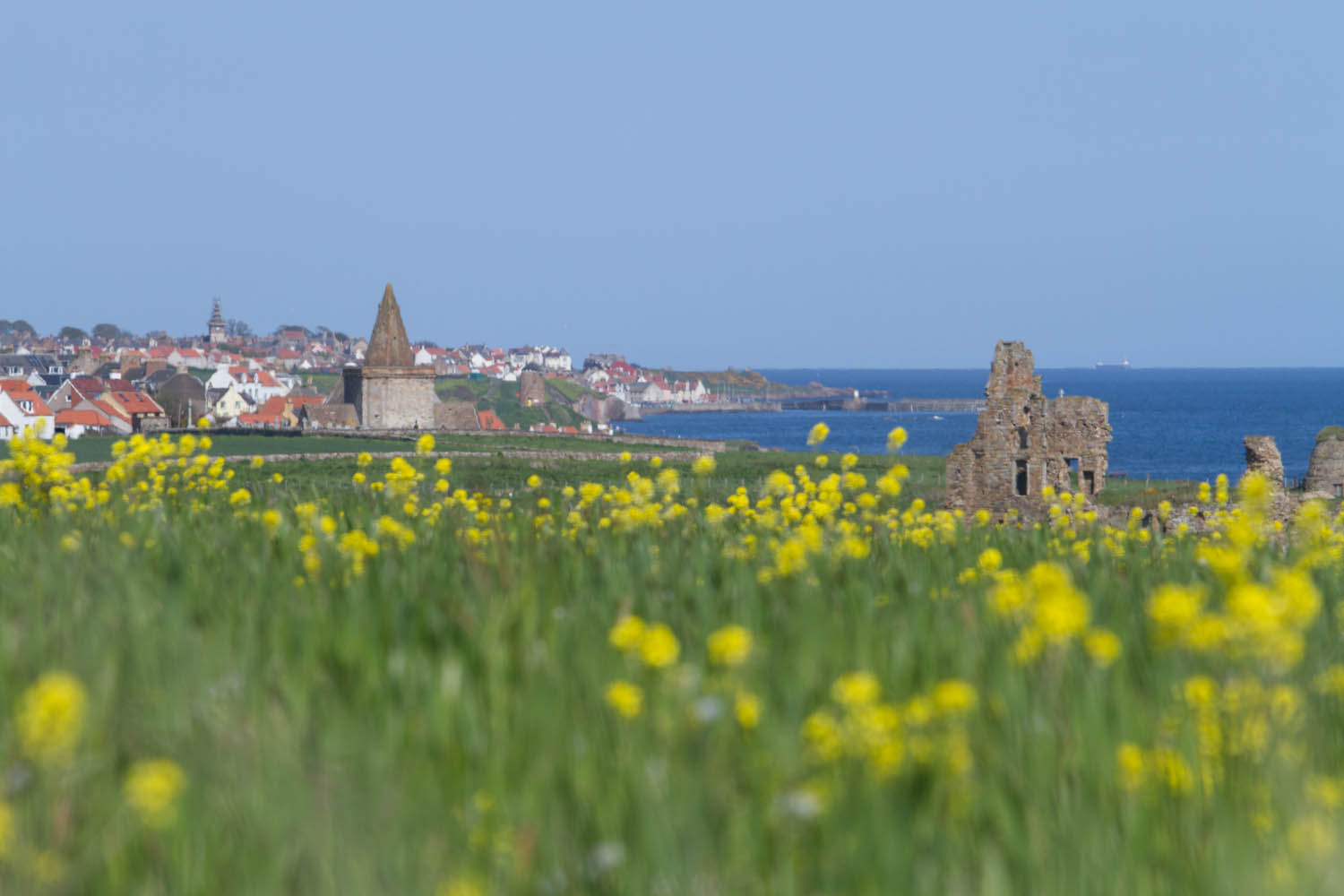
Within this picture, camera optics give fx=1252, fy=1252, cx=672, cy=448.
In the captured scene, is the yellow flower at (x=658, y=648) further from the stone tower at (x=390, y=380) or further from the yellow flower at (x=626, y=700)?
the stone tower at (x=390, y=380)

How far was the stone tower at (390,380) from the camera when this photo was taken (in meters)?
88.1

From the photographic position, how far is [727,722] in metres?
2.83

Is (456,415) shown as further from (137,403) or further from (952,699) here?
(952,699)

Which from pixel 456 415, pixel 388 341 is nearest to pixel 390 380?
pixel 388 341

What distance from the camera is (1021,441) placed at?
31.8 metres

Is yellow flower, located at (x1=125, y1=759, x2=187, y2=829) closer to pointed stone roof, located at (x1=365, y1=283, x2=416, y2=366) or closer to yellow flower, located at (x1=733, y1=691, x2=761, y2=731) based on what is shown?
yellow flower, located at (x1=733, y1=691, x2=761, y2=731)

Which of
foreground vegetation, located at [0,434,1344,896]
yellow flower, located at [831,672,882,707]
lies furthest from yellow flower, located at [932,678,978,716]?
yellow flower, located at [831,672,882,707]

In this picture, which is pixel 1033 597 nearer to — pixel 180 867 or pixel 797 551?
pixel 797 551

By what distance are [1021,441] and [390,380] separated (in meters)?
63.5

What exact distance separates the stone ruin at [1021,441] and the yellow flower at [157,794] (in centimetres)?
2978

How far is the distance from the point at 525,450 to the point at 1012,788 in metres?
60.7

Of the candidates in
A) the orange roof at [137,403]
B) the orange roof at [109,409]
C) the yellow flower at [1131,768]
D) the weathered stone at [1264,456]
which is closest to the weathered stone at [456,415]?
the orange roof at [109,409]

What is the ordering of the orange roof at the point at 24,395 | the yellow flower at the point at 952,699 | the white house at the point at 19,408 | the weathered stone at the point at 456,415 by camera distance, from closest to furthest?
the yellow flower at the point at 952,699 < the white house at the point at 19,408 < the orange roof at the point at 24,395 < the weathered stone at the point at 456,415

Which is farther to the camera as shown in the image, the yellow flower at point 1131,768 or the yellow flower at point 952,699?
the yellow flower at point 1131,768
